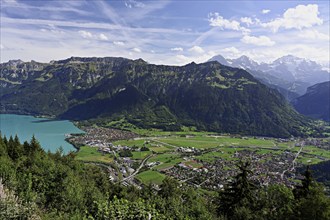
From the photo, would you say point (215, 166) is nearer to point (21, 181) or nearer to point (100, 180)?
point (100, 180)

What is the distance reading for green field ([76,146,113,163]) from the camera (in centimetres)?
9190

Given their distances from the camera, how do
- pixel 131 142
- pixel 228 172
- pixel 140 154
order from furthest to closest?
1. pixel 131 142
2. pixel 140 154
3. pixel 228 172

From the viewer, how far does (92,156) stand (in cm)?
9738

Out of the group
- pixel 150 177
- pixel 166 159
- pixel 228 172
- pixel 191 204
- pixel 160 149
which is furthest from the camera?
pixel 160 149

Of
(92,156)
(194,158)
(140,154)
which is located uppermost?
(92,156)

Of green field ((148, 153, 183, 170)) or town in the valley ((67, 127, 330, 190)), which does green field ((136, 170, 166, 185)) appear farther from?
green field ((148, 153, 183, 170))

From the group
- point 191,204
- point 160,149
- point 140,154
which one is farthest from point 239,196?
point 160,149

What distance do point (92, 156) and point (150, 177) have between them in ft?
107

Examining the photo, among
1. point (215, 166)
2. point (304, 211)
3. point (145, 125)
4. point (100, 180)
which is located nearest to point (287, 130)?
point (145, 125)

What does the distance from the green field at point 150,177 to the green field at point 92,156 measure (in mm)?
19102

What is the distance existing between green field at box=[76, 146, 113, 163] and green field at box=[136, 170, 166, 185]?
19.1m

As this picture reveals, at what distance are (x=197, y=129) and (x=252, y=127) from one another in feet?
129

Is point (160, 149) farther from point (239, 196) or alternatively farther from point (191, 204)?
point (239, 196)

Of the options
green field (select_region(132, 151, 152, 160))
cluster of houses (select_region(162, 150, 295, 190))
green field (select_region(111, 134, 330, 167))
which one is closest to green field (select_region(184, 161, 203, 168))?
cluster of houses (select_region(162, 150, 295, 190))
